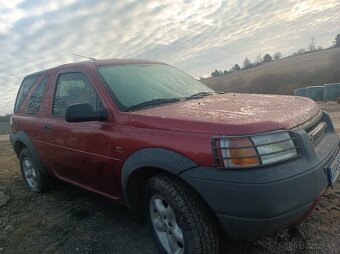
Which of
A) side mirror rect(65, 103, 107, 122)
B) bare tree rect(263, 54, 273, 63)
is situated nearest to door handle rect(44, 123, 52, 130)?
side mirror rect(65, 103, 107, 122)

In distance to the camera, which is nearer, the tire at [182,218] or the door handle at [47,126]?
the tire at [182,218]

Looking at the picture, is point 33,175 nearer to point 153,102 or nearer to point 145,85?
point 145,85

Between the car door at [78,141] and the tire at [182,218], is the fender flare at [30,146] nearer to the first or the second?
the car door at [78,141]

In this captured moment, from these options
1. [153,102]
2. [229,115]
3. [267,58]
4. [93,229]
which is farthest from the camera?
[267,58]

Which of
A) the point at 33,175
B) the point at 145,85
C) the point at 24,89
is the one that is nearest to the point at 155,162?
the point at 145,85

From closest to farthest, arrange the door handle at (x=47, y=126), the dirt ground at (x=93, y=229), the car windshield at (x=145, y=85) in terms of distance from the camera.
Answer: the dirt ground at (x=93, y=229) < the car windshield at (x=145, y=85) < the door handle at (x=47, y=126)

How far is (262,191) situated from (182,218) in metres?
0.68

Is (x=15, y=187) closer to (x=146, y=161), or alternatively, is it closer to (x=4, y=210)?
(x=4, y=210)

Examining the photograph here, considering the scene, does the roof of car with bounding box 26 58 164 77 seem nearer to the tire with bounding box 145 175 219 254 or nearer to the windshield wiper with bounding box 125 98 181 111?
the windshield wiper with bounding box 125 98 181 111

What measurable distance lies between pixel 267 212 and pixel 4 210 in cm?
409

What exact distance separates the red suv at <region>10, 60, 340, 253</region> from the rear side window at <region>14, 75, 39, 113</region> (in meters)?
1.09

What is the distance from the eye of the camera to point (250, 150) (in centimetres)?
240

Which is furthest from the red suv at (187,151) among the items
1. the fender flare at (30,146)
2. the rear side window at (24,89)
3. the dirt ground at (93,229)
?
the rear side window at (24,89)

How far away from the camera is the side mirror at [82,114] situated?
3.26 metres
